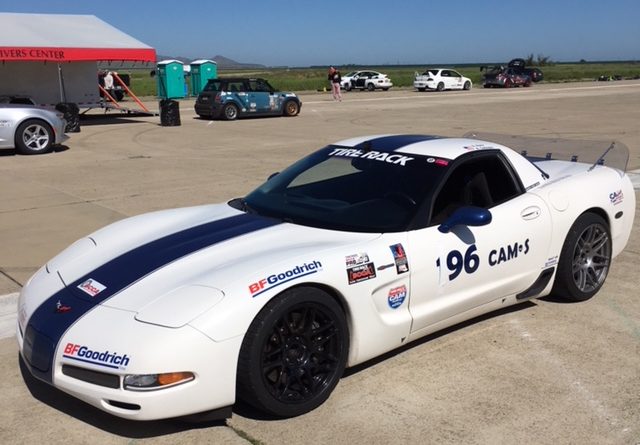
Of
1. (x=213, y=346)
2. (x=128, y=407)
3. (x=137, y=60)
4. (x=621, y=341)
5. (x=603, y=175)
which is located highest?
(x=137, y=60)

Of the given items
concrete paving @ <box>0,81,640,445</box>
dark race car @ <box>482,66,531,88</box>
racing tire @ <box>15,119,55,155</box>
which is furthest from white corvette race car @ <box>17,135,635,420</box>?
dark race car @ <box>482,66,531,88</box>

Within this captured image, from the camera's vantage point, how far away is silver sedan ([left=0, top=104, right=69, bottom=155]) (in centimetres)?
1348

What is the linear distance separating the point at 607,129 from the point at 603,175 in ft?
45.3

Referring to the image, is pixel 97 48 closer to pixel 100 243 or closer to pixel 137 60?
pixel 137 60

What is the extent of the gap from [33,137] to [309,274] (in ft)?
39.4

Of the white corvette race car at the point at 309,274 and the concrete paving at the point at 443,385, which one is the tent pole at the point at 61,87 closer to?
the concrete paving at the point at 443,385

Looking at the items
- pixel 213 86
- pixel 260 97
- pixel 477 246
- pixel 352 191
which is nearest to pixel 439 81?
pixel 260 97

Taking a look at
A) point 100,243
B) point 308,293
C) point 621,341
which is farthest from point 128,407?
point 621,341

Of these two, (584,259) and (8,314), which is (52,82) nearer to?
(8,314)

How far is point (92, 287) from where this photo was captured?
3.58 meters

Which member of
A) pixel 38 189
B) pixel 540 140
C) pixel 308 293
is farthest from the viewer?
pixel 38 189

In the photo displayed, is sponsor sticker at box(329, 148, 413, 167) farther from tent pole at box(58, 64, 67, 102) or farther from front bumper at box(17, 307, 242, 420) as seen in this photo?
tent pole at box(58, 64, 67, 102)

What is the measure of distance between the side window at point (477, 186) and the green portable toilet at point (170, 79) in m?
28.5

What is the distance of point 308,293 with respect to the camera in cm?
341
